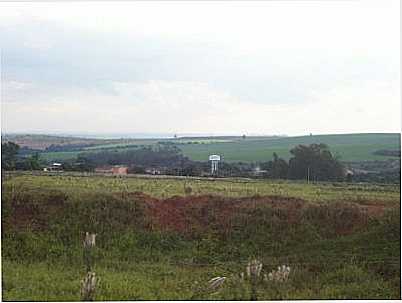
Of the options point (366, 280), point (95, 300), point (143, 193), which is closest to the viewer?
point (95, 300)

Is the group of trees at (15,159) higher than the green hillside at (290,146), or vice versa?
the green hillside at (290,146)

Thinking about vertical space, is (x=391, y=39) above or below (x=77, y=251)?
above

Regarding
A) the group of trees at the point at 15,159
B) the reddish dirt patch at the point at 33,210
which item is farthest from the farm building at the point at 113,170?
the group of trees at the point at 15,159

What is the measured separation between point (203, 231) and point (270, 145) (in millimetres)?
848

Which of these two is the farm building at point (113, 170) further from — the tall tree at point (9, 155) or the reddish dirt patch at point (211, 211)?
the tall tree at point (9, 155)

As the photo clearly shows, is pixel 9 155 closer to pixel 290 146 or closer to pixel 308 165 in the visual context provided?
pixel 290 146

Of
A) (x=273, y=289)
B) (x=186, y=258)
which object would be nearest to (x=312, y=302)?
(x=273, y=289)

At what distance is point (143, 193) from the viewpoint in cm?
558

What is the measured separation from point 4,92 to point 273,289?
244 cm

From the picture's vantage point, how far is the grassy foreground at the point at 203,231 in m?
5.23

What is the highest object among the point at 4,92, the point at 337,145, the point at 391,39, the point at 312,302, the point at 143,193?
the point at 391,39

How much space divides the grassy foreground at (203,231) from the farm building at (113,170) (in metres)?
0.07

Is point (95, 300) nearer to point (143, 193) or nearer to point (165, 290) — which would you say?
point (165, 290)

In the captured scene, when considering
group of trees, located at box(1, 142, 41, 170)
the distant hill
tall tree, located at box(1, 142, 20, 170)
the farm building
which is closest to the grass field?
the distant hill
